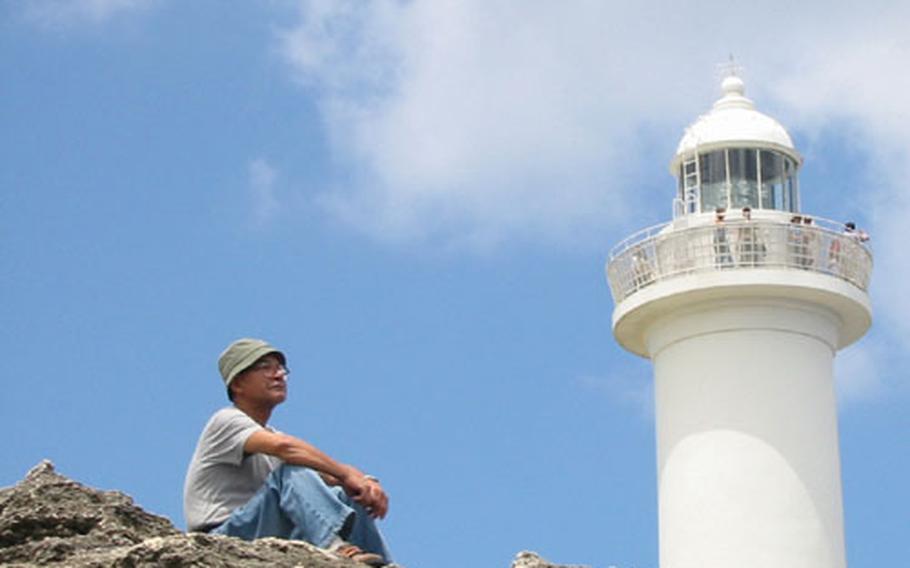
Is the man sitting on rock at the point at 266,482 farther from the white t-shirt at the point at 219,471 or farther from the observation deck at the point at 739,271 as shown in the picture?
the observation deck at the point at 739,271

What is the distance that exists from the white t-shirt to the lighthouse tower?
17.0m

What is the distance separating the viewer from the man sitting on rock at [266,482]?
6109mm

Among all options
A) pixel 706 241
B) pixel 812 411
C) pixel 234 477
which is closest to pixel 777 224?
pixel 706 241

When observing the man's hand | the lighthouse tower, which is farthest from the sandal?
the lighthouse tower

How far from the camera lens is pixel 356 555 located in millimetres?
5793

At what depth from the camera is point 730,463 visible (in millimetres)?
23734

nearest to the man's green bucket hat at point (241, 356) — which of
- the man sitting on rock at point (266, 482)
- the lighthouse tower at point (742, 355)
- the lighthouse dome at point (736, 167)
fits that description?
the man sitting on rock at point (266, 482)

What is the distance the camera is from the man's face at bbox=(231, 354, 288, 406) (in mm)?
6906

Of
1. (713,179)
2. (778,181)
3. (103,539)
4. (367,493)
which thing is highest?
(778,181)

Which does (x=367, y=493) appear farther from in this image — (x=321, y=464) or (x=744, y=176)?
(x=744, y=176)

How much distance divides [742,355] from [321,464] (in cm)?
1794

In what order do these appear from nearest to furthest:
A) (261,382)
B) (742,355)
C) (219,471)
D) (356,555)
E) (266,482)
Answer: (356,555) → (266,482) → (219,471) → (261,382) → (742,355)

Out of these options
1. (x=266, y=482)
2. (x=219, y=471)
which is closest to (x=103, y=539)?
(x=266, y=482)

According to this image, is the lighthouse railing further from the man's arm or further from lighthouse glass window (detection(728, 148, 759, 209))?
the man's arm
